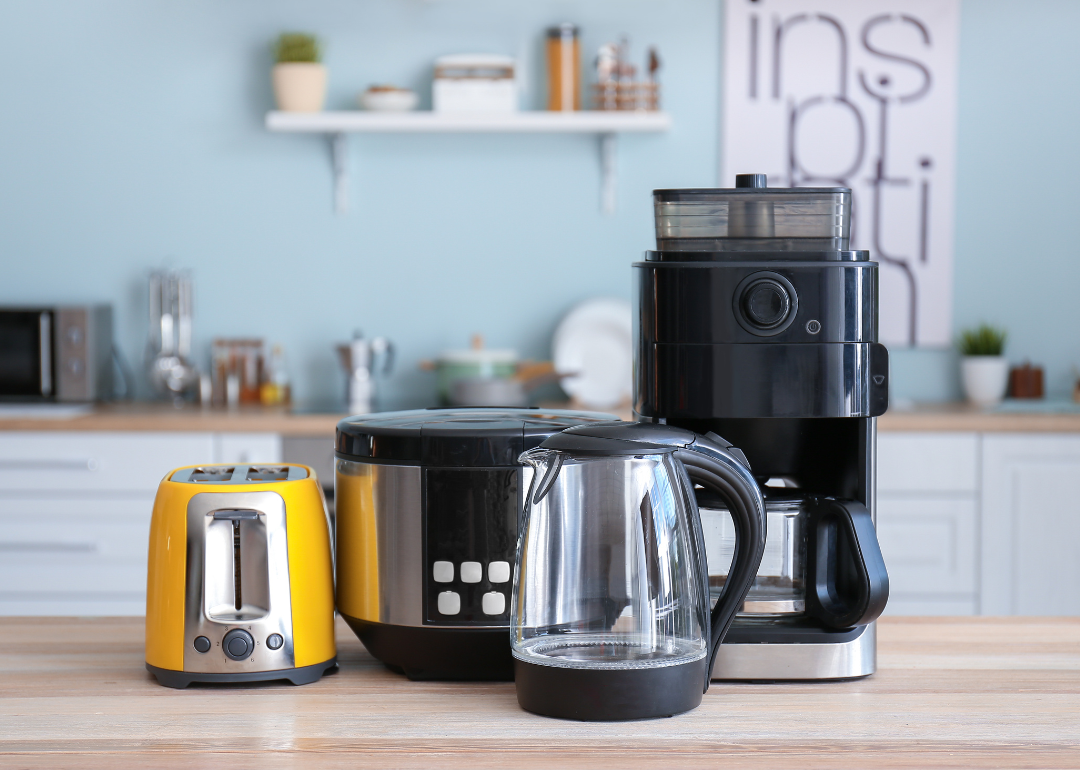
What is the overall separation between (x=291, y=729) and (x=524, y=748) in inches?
7.3

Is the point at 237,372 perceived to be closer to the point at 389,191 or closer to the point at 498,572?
the point at 389,191

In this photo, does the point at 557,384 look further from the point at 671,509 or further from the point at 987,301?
the point at 671,509

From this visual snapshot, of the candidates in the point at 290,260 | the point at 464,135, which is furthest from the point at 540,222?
the point at 290,260

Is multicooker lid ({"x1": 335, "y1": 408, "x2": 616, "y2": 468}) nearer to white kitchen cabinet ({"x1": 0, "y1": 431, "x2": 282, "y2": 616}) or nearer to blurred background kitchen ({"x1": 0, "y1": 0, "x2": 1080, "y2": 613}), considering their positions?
white kitchen cabinet ({"x1": 0, "y1": 431, "x2": 282, "y2": 616})

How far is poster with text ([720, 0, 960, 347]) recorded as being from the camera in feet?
10.4

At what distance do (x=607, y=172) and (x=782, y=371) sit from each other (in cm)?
234

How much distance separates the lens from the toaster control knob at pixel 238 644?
36.5 inches

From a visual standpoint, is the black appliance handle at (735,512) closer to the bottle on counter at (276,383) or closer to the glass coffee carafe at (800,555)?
the glass coffee carafe at (800,555)

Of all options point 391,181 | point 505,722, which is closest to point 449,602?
point 505,722

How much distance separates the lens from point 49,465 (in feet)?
9.00

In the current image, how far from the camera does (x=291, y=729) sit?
841 millimetres

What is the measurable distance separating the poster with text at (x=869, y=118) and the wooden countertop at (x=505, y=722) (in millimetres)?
2334

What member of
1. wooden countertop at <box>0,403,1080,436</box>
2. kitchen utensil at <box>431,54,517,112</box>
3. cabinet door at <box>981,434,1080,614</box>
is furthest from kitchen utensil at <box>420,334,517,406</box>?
cabinet door at <box>981,434,1080,614</box>

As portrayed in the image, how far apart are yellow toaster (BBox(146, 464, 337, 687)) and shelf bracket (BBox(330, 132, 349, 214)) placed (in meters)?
2.39
